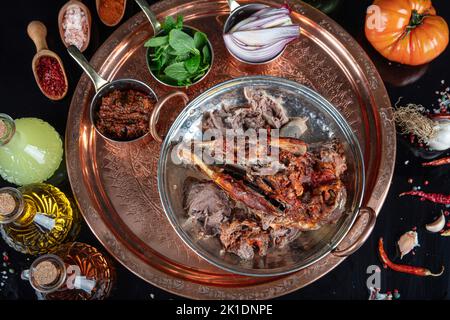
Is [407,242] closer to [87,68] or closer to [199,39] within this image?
[199,39]

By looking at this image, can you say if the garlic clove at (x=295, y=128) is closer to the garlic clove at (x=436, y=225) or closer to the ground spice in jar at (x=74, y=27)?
the garlic clove at (x=436, y=225)

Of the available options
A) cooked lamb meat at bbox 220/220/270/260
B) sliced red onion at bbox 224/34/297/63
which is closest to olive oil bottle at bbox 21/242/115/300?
cooked lamb meat at bbox 220/220/270/260

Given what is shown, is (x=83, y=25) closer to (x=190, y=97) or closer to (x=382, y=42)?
(x=190, y=97)

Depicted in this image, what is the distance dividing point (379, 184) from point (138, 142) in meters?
1.47

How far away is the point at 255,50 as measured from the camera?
3121 millimetres

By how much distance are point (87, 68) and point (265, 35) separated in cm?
105

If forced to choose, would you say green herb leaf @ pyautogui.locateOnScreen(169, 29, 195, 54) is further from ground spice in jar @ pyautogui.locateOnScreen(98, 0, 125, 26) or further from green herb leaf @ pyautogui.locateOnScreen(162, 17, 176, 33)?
ground spice in jar @ pyautogui.locateOnScreen(98, 0, 125, 26)

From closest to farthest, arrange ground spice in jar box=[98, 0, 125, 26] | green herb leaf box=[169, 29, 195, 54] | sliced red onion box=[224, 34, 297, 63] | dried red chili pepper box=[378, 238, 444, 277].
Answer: green herb leaf box=[169, 29, 195, 54] < sliced red onion box=[224, 34, 297, 63] < dried red chili pepper box=[378, 238, 444, 277] < ground spice in jar box=[98, 0, 125, 26]

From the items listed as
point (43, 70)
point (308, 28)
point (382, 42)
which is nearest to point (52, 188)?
point (43, 70)

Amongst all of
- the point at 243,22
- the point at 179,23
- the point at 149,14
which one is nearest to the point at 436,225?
the point at 243,22

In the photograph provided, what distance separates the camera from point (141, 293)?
10.9 feet

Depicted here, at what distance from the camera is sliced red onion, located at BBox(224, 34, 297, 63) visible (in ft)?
10.3

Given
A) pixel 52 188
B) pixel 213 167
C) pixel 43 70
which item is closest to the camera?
pixel 213 167

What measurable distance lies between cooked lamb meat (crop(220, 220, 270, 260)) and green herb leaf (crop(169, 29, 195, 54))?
102 centimetres
